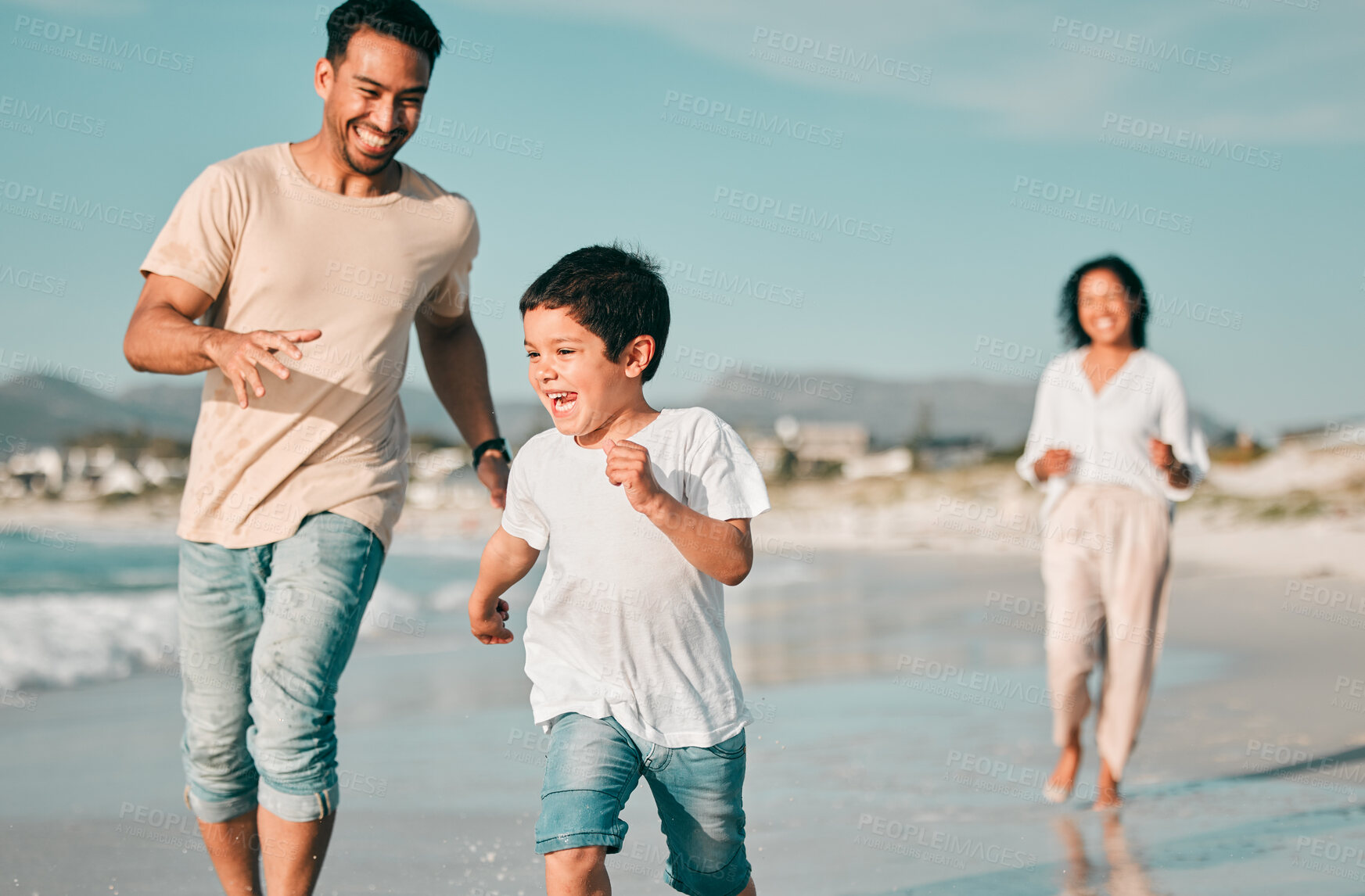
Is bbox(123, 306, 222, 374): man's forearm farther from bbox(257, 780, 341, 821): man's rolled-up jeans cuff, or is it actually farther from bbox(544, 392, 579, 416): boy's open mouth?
bbox(257, 780, 341, 821): man's rolled-up jeans cuff

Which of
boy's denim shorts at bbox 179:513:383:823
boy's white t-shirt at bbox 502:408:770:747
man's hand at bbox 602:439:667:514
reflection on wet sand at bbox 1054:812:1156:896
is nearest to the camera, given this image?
man's hand at bbox 602:439:667:514

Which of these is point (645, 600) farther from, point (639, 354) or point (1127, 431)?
point (1127, 431)

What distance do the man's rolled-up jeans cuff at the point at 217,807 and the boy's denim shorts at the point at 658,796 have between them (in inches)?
45.6

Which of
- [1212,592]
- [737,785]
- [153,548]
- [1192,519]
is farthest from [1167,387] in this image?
[153,548]

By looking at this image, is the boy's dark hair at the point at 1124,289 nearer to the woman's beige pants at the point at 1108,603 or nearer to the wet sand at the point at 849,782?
the woman's beige pants at the point at 1108,603

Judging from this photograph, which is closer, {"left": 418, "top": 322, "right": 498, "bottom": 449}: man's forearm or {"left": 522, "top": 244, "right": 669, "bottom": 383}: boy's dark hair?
{"left": 522, "top": 244, "right": 669, "bottom": 383}: boy's dark hair

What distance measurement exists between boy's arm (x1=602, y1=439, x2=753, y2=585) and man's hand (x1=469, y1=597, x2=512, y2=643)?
0.53 meters

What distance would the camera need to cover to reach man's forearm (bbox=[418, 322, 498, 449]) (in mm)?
3588

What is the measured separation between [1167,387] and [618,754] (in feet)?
11.4

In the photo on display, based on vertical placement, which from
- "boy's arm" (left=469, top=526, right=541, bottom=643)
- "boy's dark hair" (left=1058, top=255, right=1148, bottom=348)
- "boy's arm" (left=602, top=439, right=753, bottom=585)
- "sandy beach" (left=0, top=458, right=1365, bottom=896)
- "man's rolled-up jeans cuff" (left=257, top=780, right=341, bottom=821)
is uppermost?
"boy's dark hair" (left=1058, top=255, right=1148, bottom=348)

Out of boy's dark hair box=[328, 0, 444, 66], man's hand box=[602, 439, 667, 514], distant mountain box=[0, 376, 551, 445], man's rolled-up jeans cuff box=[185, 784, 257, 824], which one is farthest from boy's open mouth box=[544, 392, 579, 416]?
distant mountain box=[0, 376, 551, 445]

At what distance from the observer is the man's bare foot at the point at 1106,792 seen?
14.9ft

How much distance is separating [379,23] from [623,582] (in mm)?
1632

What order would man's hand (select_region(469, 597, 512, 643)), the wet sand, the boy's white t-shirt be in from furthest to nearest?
the wet sand
man's hand (select_region(469, 597, 512, 643))
the boy's white t-shirt
